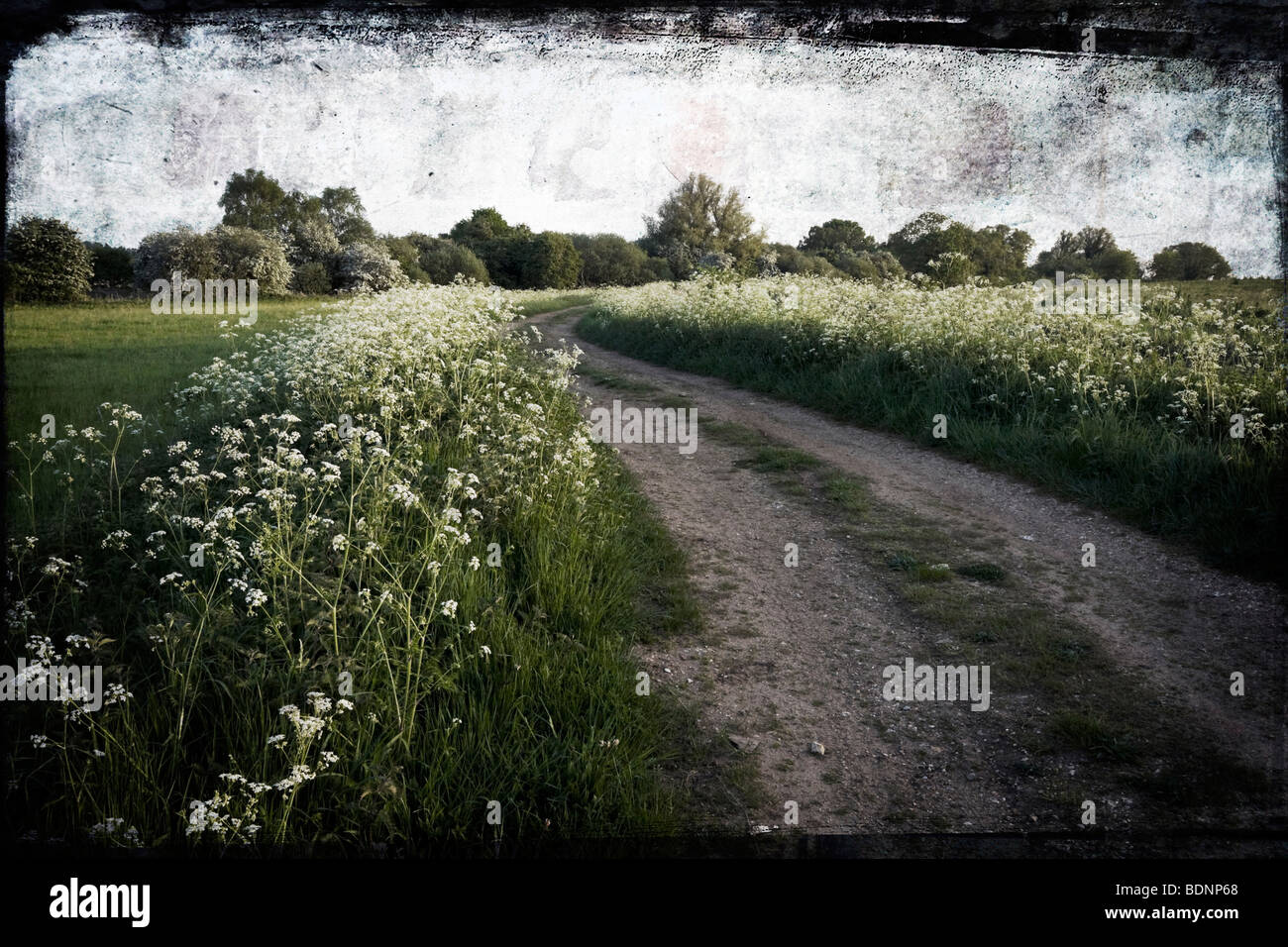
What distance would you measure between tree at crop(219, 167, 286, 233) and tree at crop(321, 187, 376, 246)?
39 cm

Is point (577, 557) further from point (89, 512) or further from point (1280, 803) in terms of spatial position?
point (1280, 803)

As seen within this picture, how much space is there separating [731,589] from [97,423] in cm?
560

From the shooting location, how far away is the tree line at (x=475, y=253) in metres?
5.42

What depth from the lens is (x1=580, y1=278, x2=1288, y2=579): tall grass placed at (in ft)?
19.9

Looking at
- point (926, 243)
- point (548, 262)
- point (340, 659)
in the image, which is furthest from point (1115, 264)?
point (548, 262)

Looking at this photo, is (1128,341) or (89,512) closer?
(89,512)

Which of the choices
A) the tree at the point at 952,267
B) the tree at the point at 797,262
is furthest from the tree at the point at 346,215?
the tree at the point at 797,262

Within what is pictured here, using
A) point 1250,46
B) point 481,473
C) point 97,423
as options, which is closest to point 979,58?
point 1250,46

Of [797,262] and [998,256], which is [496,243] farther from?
[998,256]

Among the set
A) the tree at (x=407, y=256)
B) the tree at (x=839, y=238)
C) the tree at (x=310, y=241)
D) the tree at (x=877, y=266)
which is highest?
the tree at (x=839, y=238)

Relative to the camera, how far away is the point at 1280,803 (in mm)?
3080

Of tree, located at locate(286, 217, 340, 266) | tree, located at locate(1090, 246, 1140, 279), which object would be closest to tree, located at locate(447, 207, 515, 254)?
tree, located at locate(286, 217, 340, 266)

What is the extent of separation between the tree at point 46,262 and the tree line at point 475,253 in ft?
0.05

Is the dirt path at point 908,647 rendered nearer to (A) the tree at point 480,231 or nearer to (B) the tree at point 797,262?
(A) the tree at point 480,231
